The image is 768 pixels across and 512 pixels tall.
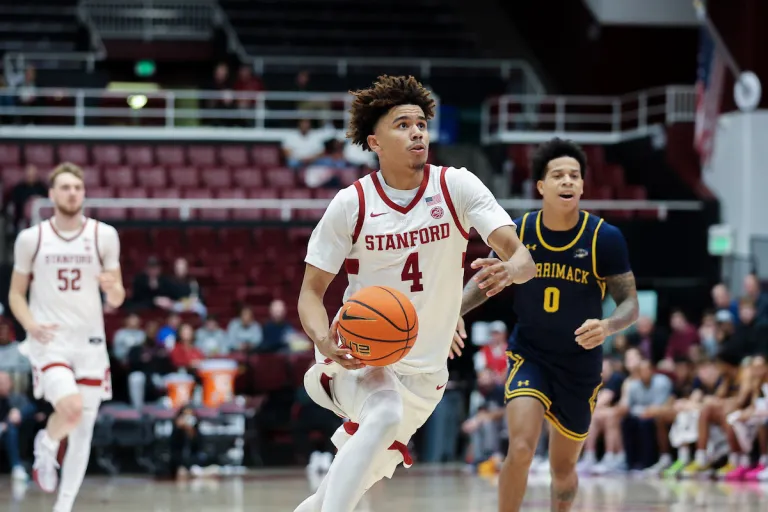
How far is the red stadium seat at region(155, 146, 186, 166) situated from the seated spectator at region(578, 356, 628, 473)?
9.35m

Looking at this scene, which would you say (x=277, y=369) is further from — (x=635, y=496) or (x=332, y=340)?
(x=332, y=340)

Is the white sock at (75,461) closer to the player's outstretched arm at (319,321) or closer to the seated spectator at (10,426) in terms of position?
the player's outstretched arm at (319,321)

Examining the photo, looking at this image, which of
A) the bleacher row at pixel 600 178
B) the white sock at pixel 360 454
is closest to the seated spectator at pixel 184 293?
the bleacher row at pixel 600 178

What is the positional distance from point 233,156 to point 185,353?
7.50m

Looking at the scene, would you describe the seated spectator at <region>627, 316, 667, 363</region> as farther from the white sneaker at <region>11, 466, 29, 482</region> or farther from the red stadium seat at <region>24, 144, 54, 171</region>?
the red stadium seat at <region>24, 144, 54, 171</region>

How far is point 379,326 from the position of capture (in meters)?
5.90

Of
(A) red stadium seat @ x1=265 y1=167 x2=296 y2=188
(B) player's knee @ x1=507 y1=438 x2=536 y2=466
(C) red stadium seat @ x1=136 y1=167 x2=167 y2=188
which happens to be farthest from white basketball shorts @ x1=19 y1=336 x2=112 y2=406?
(A) red stadium seat @ x1=265 y1=167 x2=296 y2=188

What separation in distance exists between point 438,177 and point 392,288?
2.11ft

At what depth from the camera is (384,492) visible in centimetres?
1302

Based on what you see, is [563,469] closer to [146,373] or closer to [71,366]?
[71,366]

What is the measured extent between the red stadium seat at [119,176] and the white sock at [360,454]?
15720 millimetres

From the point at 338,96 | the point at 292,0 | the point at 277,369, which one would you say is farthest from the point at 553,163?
the point at 292,0

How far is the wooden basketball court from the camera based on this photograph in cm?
1130

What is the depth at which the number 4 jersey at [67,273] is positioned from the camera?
970 centimetres
